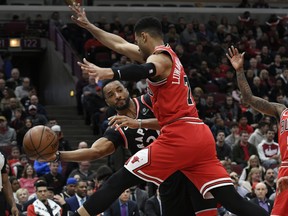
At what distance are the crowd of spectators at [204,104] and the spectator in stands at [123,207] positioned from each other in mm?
58

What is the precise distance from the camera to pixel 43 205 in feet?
38.2

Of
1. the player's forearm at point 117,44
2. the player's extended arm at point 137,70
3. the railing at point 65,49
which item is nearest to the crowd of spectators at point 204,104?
the railing at point 65,49

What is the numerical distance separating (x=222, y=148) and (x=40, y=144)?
9.27m

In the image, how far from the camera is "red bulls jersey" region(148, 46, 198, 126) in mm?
7504

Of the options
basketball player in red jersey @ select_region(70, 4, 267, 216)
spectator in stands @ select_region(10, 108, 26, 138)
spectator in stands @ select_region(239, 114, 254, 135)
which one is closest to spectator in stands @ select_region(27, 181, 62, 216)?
basketball player in red jersey @ select_region(70, 4, 267, 216)

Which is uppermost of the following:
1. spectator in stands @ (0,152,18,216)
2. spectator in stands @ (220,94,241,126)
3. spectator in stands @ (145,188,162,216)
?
spectator in stands @ (0,152,18,216)

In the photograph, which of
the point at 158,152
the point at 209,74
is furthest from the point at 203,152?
the point at 209,74

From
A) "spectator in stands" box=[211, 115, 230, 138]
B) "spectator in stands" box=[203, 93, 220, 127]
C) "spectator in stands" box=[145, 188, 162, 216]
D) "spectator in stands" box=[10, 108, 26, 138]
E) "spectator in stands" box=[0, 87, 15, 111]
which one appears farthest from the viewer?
"spectator in stands" box=[203, 93, 220, 127]

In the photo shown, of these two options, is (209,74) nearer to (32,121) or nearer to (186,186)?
(32,121)

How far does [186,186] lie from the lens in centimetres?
809

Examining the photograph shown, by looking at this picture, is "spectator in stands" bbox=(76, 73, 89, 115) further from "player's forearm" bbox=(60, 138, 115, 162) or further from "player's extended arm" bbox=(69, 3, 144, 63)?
"player's forearm" bbox=(60, 138, 115, 162)

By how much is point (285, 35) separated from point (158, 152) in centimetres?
2013

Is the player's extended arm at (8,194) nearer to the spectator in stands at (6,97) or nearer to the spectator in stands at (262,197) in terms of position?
the spectator in stands at (262,197)

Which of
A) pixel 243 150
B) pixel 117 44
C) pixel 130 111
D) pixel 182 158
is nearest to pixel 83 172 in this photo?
pixel 243 150
